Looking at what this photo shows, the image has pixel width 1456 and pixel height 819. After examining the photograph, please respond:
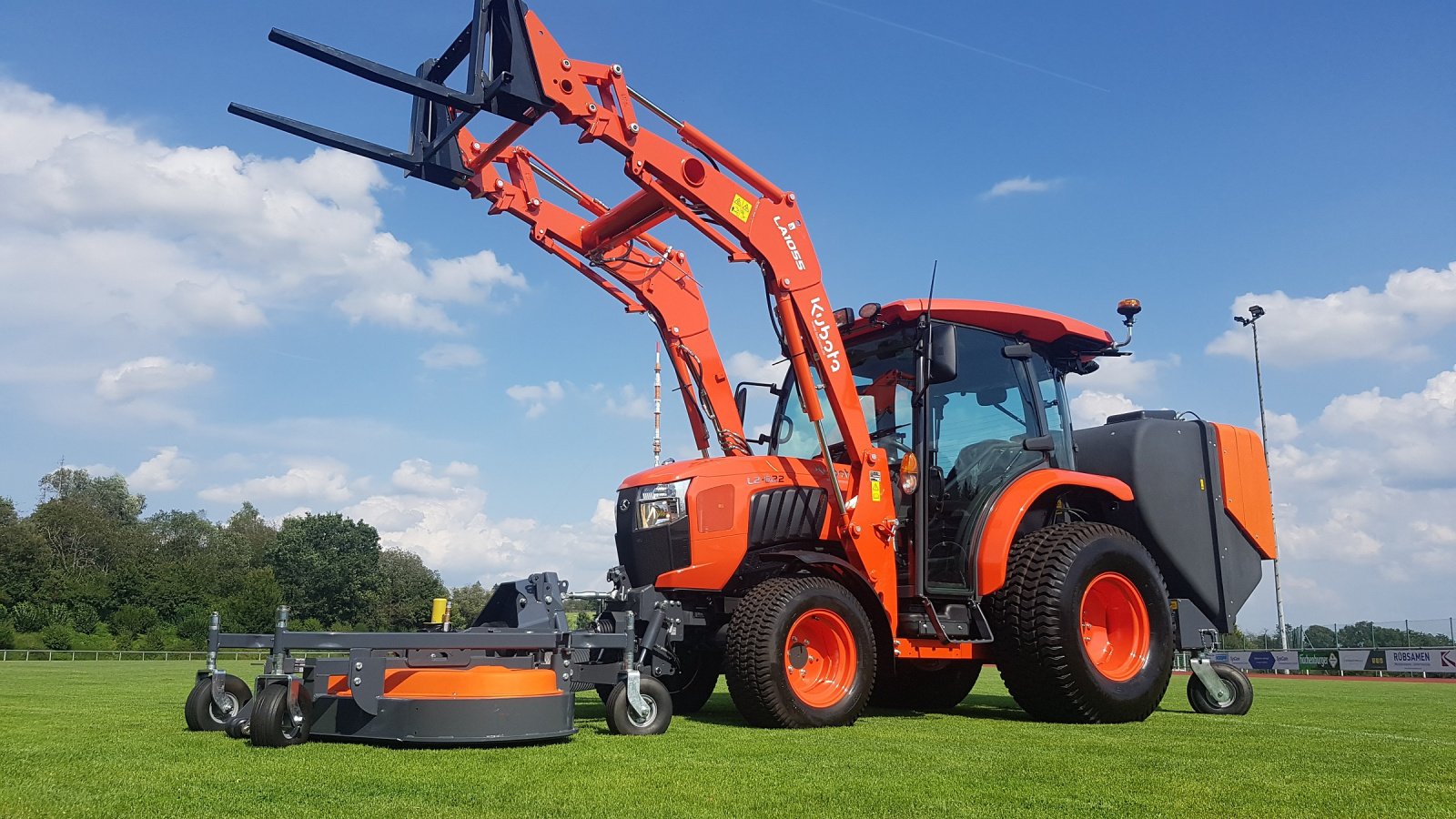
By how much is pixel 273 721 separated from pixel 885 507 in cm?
432

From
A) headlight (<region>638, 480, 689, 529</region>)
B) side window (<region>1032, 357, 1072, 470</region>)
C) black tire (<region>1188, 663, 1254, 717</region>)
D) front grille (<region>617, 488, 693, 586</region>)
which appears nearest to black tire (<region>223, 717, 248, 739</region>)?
front grille (<region>617, 488, 693, 586</region>)

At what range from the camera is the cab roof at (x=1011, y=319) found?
8133mm

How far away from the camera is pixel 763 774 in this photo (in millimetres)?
4770

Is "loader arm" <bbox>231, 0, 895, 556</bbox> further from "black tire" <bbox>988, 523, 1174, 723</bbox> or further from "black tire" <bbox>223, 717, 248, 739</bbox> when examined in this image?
"black tire" <bbox>223, 717, 248, 739</bbox>

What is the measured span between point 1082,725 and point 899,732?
1.56m

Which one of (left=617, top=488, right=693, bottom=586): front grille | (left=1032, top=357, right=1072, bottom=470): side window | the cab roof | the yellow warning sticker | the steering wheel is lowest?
(left=617, top=488, right=693, bottom=586): front grille

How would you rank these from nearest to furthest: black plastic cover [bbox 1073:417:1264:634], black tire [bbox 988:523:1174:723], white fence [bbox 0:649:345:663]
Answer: black tire [bbox 988:523:1174:723] < black plastic cover [bbox 1073:417:1264:634] < white fence [bbox 0:649:345:663]

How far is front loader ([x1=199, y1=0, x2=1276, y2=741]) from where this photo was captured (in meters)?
7.23

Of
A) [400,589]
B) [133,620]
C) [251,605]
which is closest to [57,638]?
[133,620]

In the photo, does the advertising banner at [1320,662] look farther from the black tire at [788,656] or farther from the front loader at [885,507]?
the black tire at [788,656]

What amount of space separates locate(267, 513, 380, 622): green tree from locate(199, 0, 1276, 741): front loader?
57.3 metres

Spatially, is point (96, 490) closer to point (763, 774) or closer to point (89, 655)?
point (89, 655)

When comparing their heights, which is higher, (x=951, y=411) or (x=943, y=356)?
(x=943, y=356)

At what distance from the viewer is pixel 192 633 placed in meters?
50.0
